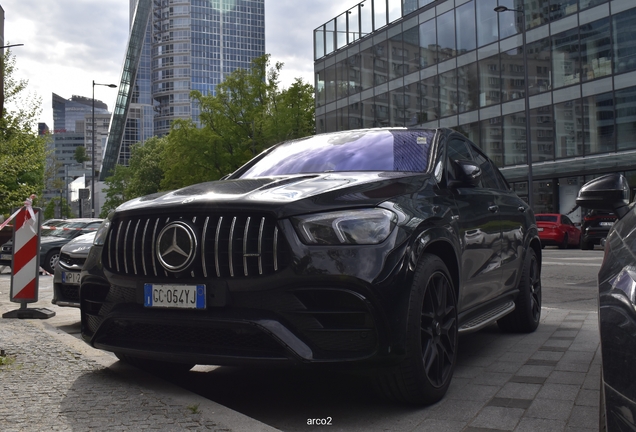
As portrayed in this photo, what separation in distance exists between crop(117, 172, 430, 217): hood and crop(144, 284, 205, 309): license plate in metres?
0.41

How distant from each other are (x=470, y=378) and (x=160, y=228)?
219 centimetres

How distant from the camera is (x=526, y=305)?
6.12 m

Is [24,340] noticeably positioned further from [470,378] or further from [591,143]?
[591,143]

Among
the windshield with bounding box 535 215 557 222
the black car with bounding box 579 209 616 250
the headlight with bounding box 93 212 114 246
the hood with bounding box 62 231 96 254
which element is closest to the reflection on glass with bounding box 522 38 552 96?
the windshield with bounding box 535 215 557 222

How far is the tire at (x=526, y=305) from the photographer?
19.9ft

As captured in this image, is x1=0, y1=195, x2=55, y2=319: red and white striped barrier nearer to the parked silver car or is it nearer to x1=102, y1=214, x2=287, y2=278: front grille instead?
the parked silver car

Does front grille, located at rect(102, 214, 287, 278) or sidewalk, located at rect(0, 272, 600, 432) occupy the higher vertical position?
front grille, located at rect(102, 214, 287, 278)

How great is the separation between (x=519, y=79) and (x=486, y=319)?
28592 mm

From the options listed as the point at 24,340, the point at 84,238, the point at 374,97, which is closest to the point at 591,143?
the point at 374,97

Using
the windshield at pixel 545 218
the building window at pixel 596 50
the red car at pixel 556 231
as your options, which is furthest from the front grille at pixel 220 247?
the building window at pixel 596 50

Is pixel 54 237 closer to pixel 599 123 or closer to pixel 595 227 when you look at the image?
pixel 595 227

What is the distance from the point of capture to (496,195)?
5.56 metres

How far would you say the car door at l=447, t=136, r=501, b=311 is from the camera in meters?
4.46

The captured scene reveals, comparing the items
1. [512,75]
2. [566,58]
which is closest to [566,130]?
[566,58]
